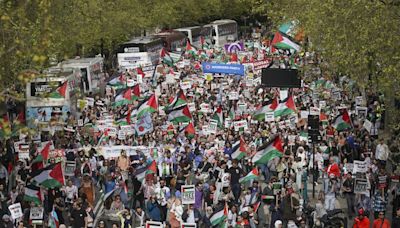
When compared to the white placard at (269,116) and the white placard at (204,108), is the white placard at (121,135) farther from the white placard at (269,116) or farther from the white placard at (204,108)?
the white placard at (204,108)

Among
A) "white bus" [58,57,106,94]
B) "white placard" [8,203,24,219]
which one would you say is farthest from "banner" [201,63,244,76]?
"white placard" [8,203,24,219]

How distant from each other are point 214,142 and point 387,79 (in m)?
7.86

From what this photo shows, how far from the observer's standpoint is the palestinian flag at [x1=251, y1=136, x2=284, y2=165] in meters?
23.8

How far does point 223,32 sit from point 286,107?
53.8 metres

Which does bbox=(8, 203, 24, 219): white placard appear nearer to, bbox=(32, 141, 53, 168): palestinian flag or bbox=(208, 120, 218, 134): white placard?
bbox=(32, 141, 53, 168): palestinian flag

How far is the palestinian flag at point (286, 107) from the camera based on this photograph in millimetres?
29125

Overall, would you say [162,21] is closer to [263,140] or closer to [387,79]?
[263,140]

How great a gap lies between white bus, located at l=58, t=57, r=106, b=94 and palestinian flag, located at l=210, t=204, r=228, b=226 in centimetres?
2555

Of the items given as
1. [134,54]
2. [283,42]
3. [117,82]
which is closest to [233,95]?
[283,42]

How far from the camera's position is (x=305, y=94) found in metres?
38.4

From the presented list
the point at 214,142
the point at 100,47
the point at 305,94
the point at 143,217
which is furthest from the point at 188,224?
the point at 100,47

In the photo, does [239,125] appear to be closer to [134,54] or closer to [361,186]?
[361,186]

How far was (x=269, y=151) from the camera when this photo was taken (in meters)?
23.9

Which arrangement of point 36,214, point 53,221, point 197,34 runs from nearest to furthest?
point 53,221 < point 36,214 < point 197,34
